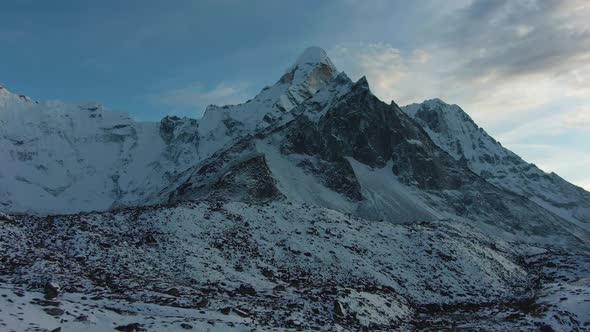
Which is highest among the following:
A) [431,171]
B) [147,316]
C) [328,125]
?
[328,125]

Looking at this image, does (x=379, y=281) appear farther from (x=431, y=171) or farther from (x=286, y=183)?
(x=431, y=171)

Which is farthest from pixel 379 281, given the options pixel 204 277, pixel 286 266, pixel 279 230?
pixel 204 277

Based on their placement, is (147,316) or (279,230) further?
(279,230)

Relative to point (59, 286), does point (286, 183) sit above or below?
above

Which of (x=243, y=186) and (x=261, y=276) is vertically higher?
(x=243, y=186)

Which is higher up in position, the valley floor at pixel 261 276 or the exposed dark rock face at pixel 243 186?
the exposed dark rock face at pixel 243 186

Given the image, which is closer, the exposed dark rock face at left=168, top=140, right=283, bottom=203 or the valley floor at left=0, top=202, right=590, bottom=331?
the valley floor at left=0, top=202, right=590, bottom=331

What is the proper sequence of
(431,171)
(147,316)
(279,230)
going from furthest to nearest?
(431,171) → (279,230) → (147,316)

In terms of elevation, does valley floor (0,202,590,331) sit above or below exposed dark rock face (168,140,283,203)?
below

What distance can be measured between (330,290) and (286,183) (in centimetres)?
11242

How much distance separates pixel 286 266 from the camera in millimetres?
44250

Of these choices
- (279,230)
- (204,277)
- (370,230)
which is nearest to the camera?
(204,277)

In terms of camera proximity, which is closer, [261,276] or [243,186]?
[261,276]

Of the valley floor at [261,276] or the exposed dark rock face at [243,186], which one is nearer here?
the valley floor at [261,276]
